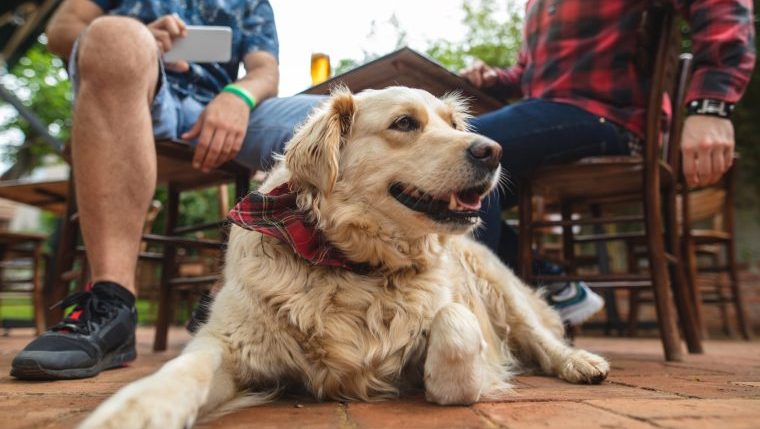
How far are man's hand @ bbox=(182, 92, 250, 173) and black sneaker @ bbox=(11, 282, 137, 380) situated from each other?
23.1 inches

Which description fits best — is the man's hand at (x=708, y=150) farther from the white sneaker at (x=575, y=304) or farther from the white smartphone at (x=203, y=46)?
the white smartphone at (x=203, y=46)

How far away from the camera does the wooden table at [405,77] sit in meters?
2.43

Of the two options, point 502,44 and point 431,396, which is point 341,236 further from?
point 502,44

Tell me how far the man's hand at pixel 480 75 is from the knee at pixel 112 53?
155 cm

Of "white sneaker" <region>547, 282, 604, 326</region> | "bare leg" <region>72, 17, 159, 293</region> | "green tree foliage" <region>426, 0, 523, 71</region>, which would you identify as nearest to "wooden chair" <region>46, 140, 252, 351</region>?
"bare leg" <region>72, 17, 159, 293</region>

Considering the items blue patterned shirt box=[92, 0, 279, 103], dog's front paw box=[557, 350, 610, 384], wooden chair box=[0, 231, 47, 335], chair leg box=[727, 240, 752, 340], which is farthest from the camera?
chair leg box=[727, 240, 752, 340]

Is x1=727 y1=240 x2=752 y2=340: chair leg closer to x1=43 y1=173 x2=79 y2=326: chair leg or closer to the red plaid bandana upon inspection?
the red plaid bandana

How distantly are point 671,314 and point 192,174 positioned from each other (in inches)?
96.1

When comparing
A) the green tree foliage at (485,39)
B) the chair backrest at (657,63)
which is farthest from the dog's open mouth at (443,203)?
the green tree foliage at (485,39)

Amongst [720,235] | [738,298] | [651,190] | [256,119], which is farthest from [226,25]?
[738,298]

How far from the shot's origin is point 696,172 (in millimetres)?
2221

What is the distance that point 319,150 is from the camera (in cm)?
162

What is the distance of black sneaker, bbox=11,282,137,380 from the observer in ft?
5.60

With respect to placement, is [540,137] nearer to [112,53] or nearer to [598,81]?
[598,81]
